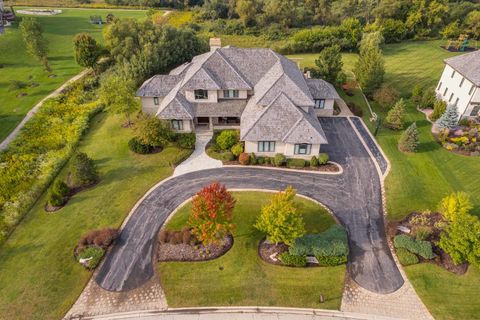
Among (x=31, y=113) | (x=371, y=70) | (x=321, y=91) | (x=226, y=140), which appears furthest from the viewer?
(x=371, y=70)

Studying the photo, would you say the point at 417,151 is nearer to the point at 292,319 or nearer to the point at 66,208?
the point at 292,319

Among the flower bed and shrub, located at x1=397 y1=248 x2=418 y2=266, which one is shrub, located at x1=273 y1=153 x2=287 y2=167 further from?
the flower bed

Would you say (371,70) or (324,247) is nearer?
(324,247)

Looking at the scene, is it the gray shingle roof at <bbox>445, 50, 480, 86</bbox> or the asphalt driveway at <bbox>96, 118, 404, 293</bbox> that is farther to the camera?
the gray shingle roof at <bbox>445, 50, 480, 86</bbox>

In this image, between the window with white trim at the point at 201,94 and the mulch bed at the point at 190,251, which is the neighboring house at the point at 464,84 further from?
the mulch bed at the point at 190,251

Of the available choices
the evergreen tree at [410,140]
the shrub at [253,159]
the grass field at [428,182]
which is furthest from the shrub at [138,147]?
the evergreen tree at [410,140]

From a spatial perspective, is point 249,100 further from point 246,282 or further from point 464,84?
point 464,84

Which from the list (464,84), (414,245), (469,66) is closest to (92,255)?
(414,245)

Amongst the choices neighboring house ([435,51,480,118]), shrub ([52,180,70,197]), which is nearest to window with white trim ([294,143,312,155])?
neighboring house ([435,51,480,118])
